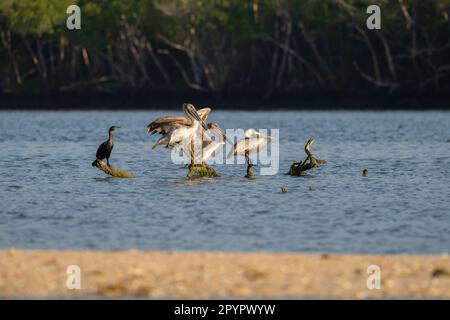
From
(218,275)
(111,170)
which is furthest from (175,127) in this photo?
(218,275)

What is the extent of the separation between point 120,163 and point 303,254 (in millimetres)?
20631

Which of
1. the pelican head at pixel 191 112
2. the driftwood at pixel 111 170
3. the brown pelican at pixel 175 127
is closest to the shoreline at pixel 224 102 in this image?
the driftwood at pixel 111 170

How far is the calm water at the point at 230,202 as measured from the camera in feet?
63.0

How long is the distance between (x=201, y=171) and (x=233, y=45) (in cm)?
5748

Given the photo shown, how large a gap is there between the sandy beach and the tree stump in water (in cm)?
1190

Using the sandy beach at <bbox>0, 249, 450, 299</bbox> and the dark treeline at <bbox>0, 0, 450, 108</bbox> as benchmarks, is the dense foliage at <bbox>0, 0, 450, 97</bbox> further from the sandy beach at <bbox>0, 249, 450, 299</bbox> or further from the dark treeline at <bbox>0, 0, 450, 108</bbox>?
the sandy beach at <bbox>0, 249, 450, 299</bbox>

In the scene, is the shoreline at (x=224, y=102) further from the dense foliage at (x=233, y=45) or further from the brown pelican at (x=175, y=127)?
the brown pelican at (x=175, y=127)

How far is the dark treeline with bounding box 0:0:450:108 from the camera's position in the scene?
3091 inches

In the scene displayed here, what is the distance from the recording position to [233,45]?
8594 cm

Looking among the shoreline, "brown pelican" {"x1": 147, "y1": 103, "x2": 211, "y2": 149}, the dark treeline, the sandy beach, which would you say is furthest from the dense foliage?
the sandy beach

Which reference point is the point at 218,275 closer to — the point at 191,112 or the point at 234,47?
the point at 191,112

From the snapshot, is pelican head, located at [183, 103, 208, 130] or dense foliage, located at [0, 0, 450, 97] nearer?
pelican head, located at [183, 103, 208, 130]

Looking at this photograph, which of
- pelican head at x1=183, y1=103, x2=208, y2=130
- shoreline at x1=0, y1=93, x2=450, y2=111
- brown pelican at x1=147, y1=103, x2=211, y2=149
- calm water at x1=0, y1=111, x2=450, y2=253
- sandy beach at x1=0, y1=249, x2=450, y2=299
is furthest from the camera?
shoreline at x1=0, y1=93, x2=450, y2=111

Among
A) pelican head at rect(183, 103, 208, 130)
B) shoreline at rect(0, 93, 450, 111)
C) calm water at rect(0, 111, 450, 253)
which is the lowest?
calm water at rect(0, 111, 450, 253)
